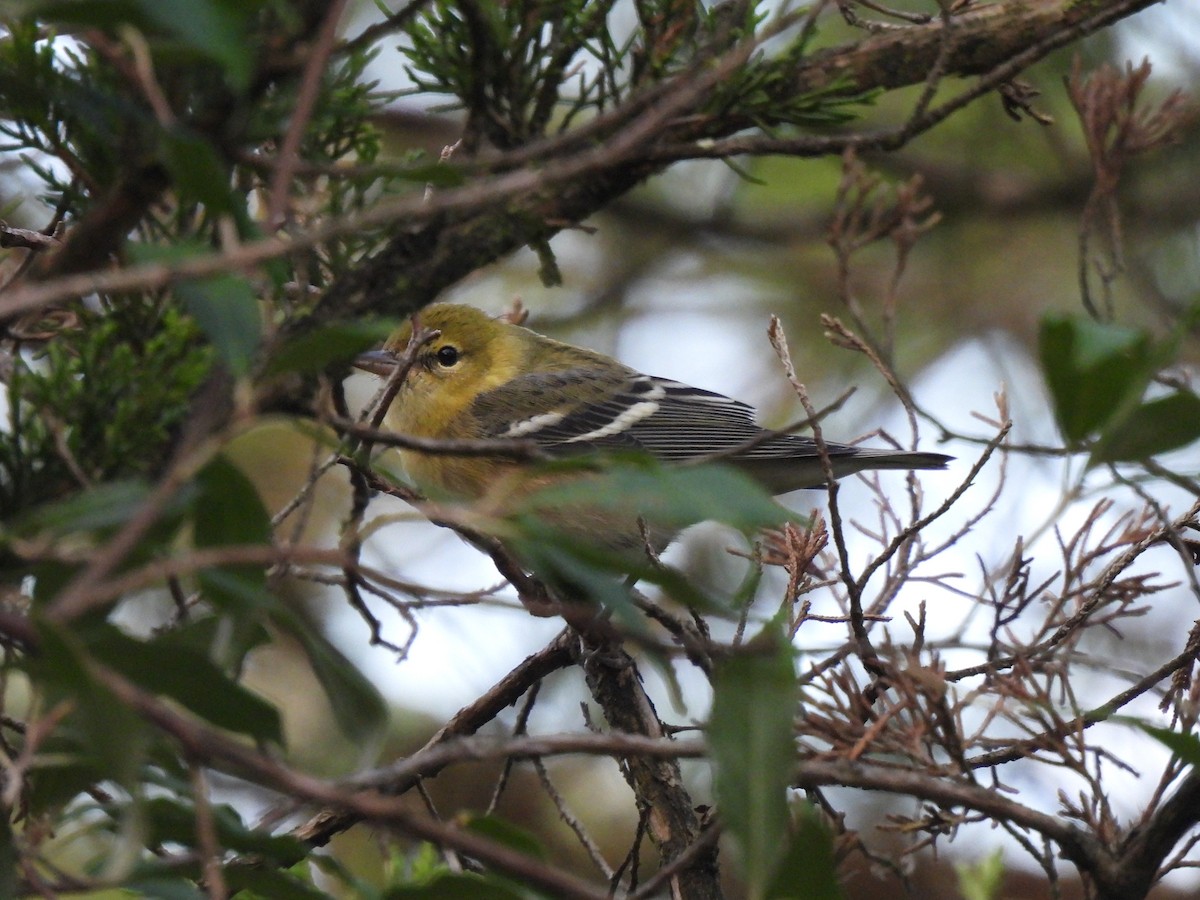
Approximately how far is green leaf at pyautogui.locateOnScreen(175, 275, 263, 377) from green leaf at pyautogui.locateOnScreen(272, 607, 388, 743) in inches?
13.8

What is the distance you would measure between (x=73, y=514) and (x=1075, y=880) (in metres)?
4.29

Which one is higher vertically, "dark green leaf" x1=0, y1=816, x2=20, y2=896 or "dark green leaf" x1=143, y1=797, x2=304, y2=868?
"dark green leaf" x1=143, y1=797, x2=304, y2=868

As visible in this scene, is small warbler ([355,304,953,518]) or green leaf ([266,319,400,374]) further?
small warbler ([355,304,953,518])

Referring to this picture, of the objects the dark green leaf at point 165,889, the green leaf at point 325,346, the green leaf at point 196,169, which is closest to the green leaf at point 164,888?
the dark green leaf at point 165,889

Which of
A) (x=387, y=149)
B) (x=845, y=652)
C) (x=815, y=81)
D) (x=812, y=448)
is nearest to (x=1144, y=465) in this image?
(x=845, y=652)

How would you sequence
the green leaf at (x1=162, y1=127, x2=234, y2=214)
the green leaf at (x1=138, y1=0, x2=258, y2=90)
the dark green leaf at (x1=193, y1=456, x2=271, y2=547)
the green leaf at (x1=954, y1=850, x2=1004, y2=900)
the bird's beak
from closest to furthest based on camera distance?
the green leaf at (x1=138, y1=0, x2=258, y2=90) < the green leaf at (x1=162, y1=127, x2=234, y2=214) < the dark green leaf at (x1=193, y1=456, x2=271, y2=547) < the green leaf at (x1=954, y1=850, x2=1004, y2=900) < the bird's beak

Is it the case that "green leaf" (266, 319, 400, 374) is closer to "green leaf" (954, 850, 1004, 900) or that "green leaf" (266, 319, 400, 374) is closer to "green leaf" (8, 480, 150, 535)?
"green leaf" (8, 480, 150, 535)

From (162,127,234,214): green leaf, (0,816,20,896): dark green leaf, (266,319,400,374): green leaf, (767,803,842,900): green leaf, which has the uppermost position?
(162,127,234,214): green leaf

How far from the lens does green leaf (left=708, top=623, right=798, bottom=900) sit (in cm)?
116

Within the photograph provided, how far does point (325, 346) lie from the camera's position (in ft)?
3.87

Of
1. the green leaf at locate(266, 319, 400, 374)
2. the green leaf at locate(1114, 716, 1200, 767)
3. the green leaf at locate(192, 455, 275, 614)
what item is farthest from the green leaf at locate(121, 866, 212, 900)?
the green leaf at locate(1114, 716, 1200, 767)

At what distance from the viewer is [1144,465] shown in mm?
1326

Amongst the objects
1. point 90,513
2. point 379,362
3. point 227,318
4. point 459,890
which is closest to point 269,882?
point 459,890

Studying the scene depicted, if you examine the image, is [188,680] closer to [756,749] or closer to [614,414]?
[756,749]
